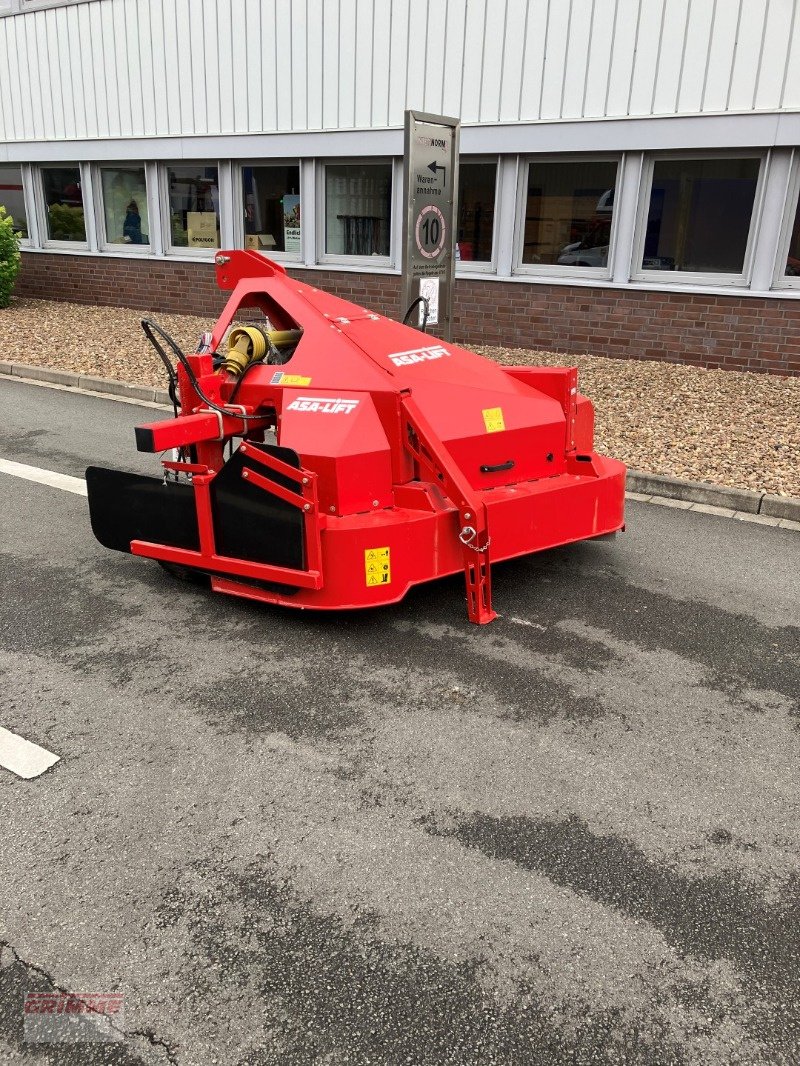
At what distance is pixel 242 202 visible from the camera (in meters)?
13.3

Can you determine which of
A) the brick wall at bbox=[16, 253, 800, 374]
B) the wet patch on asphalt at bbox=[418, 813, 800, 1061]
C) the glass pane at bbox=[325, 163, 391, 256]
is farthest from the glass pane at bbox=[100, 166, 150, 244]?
the wet patch on asphalt at bbox=[418, 813, 800, 1061]

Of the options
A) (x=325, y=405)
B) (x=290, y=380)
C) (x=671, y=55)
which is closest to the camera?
(x=325, y=405)

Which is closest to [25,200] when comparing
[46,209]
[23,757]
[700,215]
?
[46,209]

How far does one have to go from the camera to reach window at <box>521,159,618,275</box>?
34.6 ft

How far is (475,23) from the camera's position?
10492 millimetres

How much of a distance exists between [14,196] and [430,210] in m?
11.5

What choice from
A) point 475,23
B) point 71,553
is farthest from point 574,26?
point 71,553

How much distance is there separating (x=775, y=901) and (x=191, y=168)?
13.8 m

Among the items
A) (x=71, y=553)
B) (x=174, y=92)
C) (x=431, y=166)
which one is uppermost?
(x=174, y=92)

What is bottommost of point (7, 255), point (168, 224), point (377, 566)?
point (377, 566)

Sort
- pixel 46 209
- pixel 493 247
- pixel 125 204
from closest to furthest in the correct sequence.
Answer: pixel 493 247 < pixel 125 204 < pixel 46 209

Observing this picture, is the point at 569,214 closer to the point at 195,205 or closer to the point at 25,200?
the point at 195,205

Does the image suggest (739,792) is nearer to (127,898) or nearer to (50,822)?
(127,898)

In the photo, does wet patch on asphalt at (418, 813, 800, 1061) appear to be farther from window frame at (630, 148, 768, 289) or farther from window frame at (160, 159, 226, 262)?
window frame at (160, 159, 226, 262)
